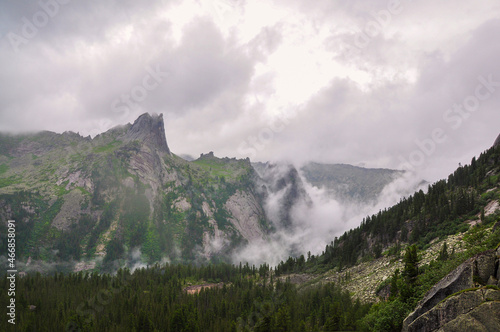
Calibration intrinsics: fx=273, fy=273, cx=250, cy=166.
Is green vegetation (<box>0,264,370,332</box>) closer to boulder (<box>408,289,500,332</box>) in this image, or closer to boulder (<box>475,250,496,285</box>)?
boulder (<box>408,289,500,332</box>)

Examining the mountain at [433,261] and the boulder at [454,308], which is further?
the mountain at [433,261]

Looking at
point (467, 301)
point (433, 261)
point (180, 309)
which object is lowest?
point (180, 309)

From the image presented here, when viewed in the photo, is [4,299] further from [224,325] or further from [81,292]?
[224,325]

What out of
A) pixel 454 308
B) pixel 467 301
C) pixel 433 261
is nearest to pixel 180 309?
pixel 433 261

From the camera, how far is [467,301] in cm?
2653

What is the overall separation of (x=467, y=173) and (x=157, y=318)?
168 meters

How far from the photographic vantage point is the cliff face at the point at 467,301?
79.4ft

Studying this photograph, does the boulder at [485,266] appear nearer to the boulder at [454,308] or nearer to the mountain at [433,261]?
the mountain at [433,261]

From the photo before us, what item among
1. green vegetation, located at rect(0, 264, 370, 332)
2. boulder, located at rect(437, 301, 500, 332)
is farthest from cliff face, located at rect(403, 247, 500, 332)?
green vegetation, located at rect(0, 264, 370, 332)

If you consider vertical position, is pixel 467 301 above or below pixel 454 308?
above

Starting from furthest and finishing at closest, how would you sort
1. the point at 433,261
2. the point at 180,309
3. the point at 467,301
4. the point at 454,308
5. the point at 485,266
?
the point at 180,309, the point at 433,261, the point at 485,266, the point at 454,308, the point at 467,301

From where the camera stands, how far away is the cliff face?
2420 cm

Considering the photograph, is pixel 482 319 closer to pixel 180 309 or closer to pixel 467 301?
pixel 467 301

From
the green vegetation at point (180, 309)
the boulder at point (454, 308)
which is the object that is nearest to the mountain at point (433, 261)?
the boulder at point (454, 308)
